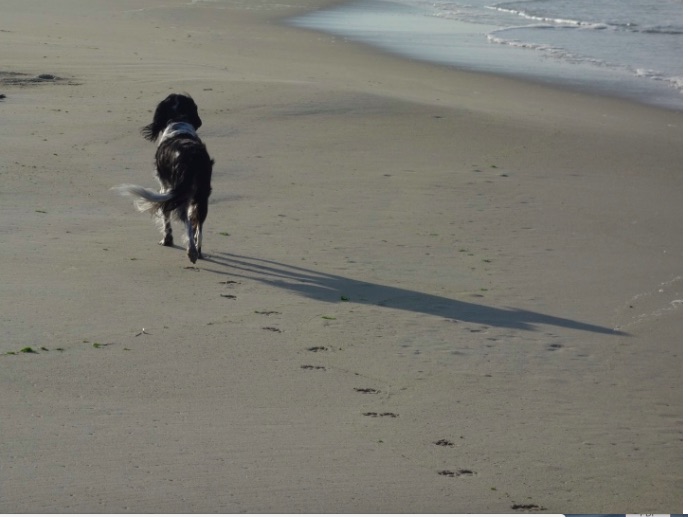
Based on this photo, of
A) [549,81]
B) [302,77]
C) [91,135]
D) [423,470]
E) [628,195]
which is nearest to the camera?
[423,470]

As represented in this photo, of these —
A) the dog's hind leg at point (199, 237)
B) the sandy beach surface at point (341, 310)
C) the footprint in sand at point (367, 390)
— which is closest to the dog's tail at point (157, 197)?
the dog's hind leg at point (199, 237)

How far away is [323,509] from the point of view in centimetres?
421

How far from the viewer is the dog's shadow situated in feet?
21.7

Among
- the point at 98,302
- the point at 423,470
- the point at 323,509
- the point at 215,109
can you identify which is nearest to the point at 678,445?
the point at 423,470

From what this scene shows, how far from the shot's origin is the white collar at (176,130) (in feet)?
26.6

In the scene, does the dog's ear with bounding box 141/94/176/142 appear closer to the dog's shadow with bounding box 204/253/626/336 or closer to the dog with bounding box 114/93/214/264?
the dog with bounding box 114/93/214/264

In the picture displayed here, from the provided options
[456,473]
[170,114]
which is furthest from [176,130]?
[456,473]

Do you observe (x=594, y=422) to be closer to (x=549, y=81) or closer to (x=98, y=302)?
(x=98, y=302)

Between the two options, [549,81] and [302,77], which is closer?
[302,77]

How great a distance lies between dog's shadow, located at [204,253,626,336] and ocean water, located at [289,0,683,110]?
30.6ft

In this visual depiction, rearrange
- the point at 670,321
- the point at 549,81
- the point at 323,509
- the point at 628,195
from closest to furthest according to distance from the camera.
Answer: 1. the point at 323,509
2. the point at 670,321
3. the point at 628,195
4. the point at 549,81

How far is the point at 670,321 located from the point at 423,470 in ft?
9.57

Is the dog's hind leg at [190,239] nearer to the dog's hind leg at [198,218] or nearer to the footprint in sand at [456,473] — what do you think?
the dog's hind leg at [198,218]

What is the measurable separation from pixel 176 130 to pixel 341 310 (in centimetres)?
235
